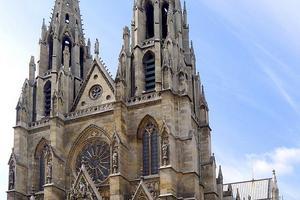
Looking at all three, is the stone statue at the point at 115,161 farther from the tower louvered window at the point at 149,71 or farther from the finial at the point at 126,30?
the finial at the point at 126,30

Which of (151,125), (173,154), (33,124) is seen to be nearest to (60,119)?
(33,124)

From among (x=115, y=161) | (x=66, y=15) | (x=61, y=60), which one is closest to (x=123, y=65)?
(x=61, y=60)

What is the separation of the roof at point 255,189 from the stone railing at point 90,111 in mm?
24766

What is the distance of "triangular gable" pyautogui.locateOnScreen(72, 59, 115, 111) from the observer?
48.5 meters

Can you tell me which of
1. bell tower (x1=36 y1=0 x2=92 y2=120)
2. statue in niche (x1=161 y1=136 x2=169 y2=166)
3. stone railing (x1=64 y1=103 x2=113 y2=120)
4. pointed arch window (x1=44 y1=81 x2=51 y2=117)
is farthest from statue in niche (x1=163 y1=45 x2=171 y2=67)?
pointed arch window (x1=44 y1=81 x2=51 y2=117)

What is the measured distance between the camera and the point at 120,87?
4597 cm

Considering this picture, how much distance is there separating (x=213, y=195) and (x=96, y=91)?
12554mm

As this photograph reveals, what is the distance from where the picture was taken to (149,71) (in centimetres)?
4828

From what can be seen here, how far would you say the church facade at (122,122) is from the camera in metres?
43.0

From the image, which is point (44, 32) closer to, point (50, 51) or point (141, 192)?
point (50, 51)

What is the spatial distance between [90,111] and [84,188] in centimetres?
708

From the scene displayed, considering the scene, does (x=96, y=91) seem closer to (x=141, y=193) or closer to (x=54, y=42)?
(x=54, y=42)

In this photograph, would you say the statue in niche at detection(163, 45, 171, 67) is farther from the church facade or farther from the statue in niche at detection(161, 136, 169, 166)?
the statue in niche at detection(161, 136, 169, 166)

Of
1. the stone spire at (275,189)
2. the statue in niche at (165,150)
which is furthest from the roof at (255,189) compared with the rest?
the statue in niche at (165,150)
